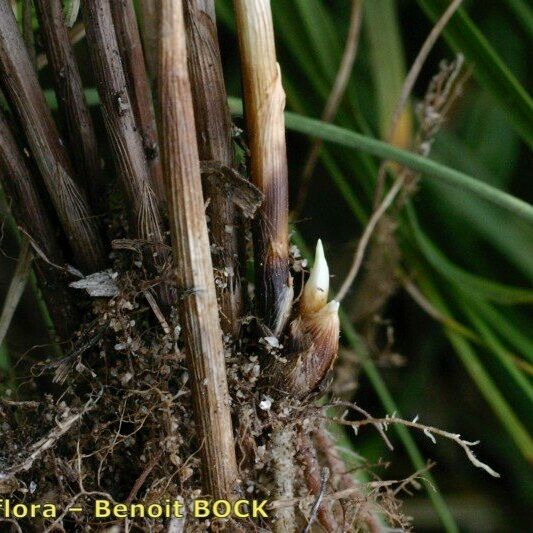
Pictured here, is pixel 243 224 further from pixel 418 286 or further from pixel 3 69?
pixel 418 286

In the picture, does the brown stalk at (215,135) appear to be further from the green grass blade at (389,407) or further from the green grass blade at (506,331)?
the green grass blade at (506,331)

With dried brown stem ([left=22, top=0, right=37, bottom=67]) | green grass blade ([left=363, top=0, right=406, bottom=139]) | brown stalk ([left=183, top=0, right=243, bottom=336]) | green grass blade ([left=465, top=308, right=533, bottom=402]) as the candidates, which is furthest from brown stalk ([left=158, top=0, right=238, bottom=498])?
green grass blade ([left=363, top=0, right=406, bottom=139])

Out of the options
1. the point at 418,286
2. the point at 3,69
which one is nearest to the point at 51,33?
the point at 3,69

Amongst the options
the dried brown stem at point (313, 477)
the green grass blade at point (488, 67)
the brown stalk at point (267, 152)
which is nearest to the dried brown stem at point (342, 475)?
the dried brown stem at point (313, 477)

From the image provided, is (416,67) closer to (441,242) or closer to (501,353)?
(501,353)

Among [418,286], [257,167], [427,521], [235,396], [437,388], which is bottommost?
[427,521]

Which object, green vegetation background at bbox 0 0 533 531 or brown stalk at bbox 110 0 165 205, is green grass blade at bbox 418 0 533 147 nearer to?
green vegetation background at bbox 0 0 533 531
